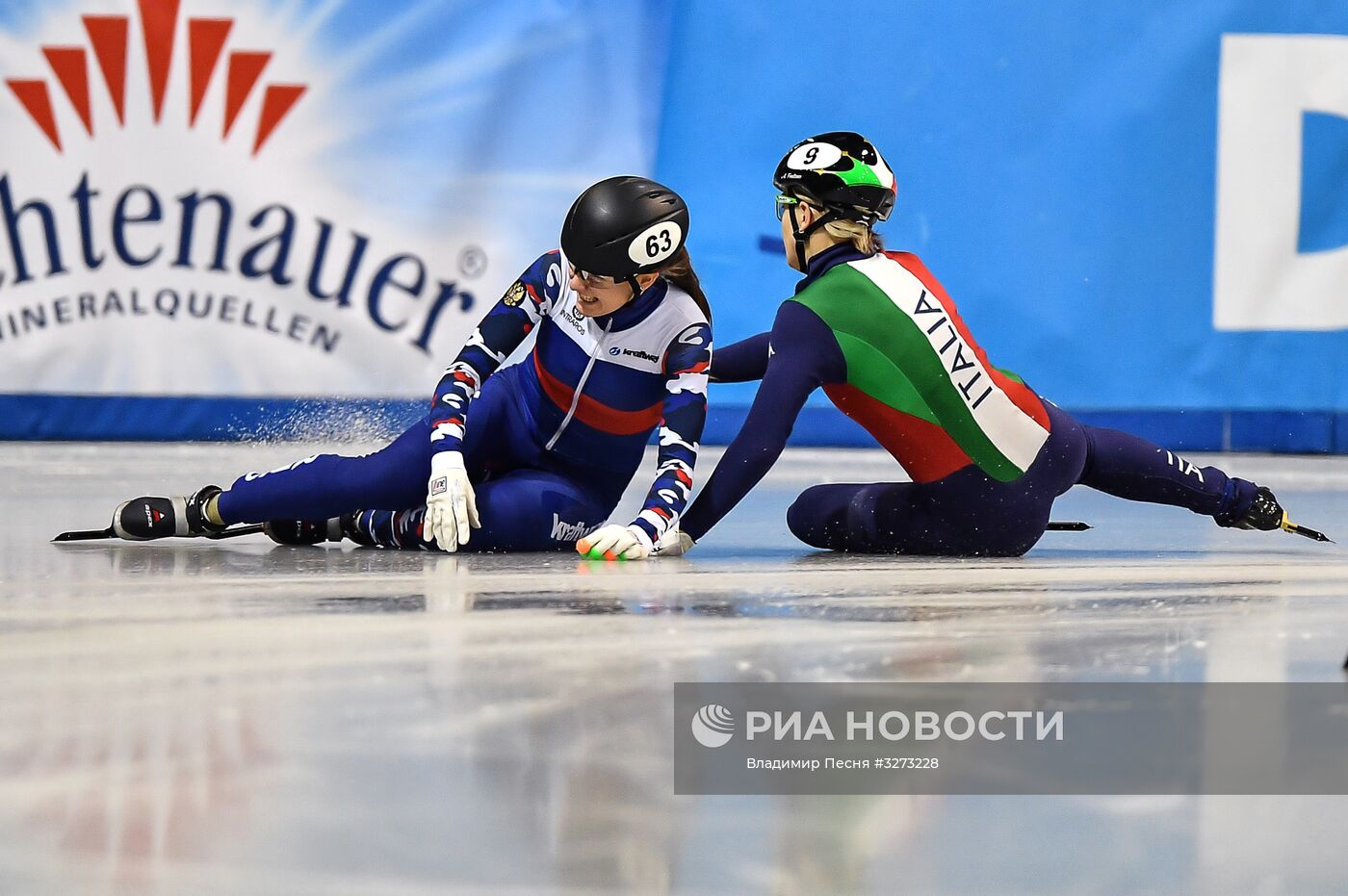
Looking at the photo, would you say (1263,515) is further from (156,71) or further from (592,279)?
(156,71)

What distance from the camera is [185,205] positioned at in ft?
21.0

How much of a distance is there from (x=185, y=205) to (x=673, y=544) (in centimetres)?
387

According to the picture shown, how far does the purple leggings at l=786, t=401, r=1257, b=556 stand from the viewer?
3.45 m

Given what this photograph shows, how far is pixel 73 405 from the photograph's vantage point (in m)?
6.46

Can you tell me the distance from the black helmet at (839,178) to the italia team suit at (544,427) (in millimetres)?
351

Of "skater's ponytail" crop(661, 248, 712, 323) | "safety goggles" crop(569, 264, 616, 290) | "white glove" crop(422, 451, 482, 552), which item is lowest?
"white glove" crop(422, 451, 482, 552)

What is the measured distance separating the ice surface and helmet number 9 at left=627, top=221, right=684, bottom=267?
0.64 m

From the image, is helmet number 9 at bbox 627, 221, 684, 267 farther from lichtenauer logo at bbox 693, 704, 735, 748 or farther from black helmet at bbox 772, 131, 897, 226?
lichtenauer logo at bbox 693, 704, 735, 748

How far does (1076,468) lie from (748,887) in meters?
Answer: 2.37

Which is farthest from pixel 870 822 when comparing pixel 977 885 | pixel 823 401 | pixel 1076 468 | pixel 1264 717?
pixel 823 401

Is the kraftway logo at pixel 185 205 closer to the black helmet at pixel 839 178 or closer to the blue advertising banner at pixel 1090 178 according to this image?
the blue advertising banner at pixel 1090 178

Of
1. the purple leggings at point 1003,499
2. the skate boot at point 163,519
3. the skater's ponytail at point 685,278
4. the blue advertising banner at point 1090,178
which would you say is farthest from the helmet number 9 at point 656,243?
the blue advertising banner at point 1090,178

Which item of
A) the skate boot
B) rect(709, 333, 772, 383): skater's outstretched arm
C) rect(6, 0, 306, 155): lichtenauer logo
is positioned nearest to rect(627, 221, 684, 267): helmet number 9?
rect(709, 333, 772, 383): skater's outstretched arm

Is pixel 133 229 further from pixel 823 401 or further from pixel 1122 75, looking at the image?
pixel 1122 75
